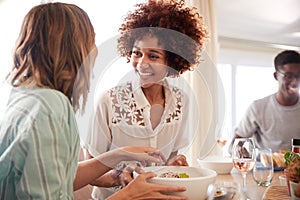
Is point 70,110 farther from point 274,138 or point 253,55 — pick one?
point 253,55

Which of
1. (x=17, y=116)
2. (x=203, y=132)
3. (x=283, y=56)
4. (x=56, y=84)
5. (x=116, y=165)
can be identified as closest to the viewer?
(x=17, y=116)

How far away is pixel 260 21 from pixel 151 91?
2.31 m

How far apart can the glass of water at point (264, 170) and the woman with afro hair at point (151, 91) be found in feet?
0.79

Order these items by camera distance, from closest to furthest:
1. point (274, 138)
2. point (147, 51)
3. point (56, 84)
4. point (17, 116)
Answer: point (17, 116) → point (56, 84) → point (147, 51) → point (274, 138)

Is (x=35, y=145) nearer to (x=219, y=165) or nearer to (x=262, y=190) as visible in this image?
(x=262, y=190)

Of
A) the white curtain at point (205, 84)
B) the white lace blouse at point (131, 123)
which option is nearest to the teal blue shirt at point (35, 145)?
the white lace blouse at point (131, 123)

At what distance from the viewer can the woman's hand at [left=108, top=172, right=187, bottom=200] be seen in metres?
0.63

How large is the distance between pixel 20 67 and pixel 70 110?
15cm

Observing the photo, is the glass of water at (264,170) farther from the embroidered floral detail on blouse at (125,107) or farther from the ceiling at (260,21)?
the ceiling at (260,21)

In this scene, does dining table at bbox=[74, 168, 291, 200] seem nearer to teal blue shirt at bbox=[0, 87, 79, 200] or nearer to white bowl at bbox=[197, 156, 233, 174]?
white bowl at bbox=[197, 156, 233, 174]

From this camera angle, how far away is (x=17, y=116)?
490 millimetres

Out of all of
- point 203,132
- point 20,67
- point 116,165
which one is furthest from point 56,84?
point 203,132

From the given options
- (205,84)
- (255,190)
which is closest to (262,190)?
(255,190)

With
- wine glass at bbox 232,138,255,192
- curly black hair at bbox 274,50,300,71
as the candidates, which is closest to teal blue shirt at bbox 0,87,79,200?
wine glass at bbox 232,138,255,192
